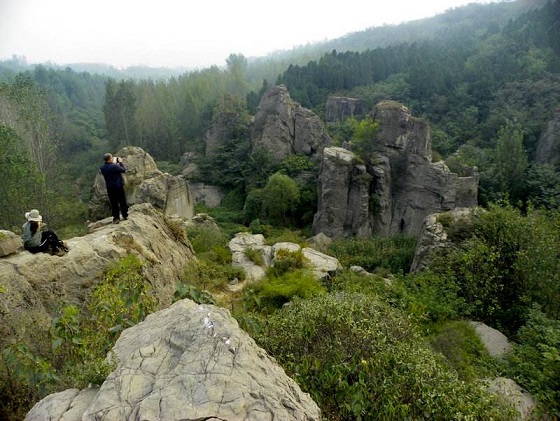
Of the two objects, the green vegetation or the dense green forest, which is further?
the dense green forest

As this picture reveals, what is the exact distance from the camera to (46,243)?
6.94 metres

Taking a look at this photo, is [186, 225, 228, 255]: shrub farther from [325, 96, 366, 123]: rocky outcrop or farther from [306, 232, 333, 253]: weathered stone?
[325, 96, 366, 123]: rocky outcrop

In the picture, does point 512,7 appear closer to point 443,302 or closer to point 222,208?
point 222,208

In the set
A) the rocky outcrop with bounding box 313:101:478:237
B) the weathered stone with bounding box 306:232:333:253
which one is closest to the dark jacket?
the weathered stone with bounding box 306:232:333:253

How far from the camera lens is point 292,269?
11836mm

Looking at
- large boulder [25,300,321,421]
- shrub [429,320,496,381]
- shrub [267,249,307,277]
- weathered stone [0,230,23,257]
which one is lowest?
shrub [267,249,307,277]

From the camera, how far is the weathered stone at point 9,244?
21.6 feet

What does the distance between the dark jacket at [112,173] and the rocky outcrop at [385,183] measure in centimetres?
1960

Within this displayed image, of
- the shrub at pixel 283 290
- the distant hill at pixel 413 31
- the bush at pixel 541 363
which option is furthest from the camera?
the distant hill at pixel 413 31

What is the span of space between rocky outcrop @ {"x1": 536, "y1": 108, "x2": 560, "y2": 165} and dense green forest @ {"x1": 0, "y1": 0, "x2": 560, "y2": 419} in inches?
50.8

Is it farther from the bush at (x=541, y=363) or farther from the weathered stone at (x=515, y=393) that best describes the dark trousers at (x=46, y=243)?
the bush at (x=541, y=363)

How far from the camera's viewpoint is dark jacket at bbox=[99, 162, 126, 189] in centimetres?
805

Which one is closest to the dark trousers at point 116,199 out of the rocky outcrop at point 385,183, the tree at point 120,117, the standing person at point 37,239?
the standing person at point 37,239

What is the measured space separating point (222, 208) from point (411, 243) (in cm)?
Answer: 1836
